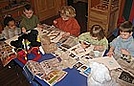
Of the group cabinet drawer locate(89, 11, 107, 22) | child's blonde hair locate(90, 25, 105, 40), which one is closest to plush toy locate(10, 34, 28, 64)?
child's blonde hair locate(90, 25, 105, 40)

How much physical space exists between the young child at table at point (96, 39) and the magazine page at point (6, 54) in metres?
0.77

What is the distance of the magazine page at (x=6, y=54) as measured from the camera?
6.12 ft

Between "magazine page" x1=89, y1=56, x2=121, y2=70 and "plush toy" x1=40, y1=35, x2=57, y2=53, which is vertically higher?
"plush toy" x1=40, y1=35, x2=57, y2=53

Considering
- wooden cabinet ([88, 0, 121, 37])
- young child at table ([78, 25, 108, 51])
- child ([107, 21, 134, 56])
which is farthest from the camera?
wooden cabinet ([88, 0, 121, 37])

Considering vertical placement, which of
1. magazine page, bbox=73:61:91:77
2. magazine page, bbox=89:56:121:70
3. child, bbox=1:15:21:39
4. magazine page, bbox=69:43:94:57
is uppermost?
child, bbox=1:15:21:39

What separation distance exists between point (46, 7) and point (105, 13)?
176cm

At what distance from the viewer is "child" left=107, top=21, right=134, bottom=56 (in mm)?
1812

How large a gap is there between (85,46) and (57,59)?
370 millimetres

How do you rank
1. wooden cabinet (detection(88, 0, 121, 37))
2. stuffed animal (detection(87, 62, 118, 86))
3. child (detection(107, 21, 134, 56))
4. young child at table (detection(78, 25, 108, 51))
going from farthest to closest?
wooden cabinet (detection(88, 0, 121, 37))
young child at table (detection(78, 25, 108, 51))
child (detection(107, 21, 134, 56))
stuffed animal (detection(87, 62, 118, 86))

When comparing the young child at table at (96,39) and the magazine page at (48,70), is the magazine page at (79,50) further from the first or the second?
the magazine page at (48,70)

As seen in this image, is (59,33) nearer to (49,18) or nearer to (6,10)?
(6,10)

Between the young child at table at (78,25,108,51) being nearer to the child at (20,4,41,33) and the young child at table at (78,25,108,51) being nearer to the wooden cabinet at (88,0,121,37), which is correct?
the child at (20,4,41,33)

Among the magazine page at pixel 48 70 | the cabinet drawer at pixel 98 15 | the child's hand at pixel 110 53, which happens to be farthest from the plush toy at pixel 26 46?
the cabinet drawer at pixel 98 15

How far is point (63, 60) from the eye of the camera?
5.86ft
